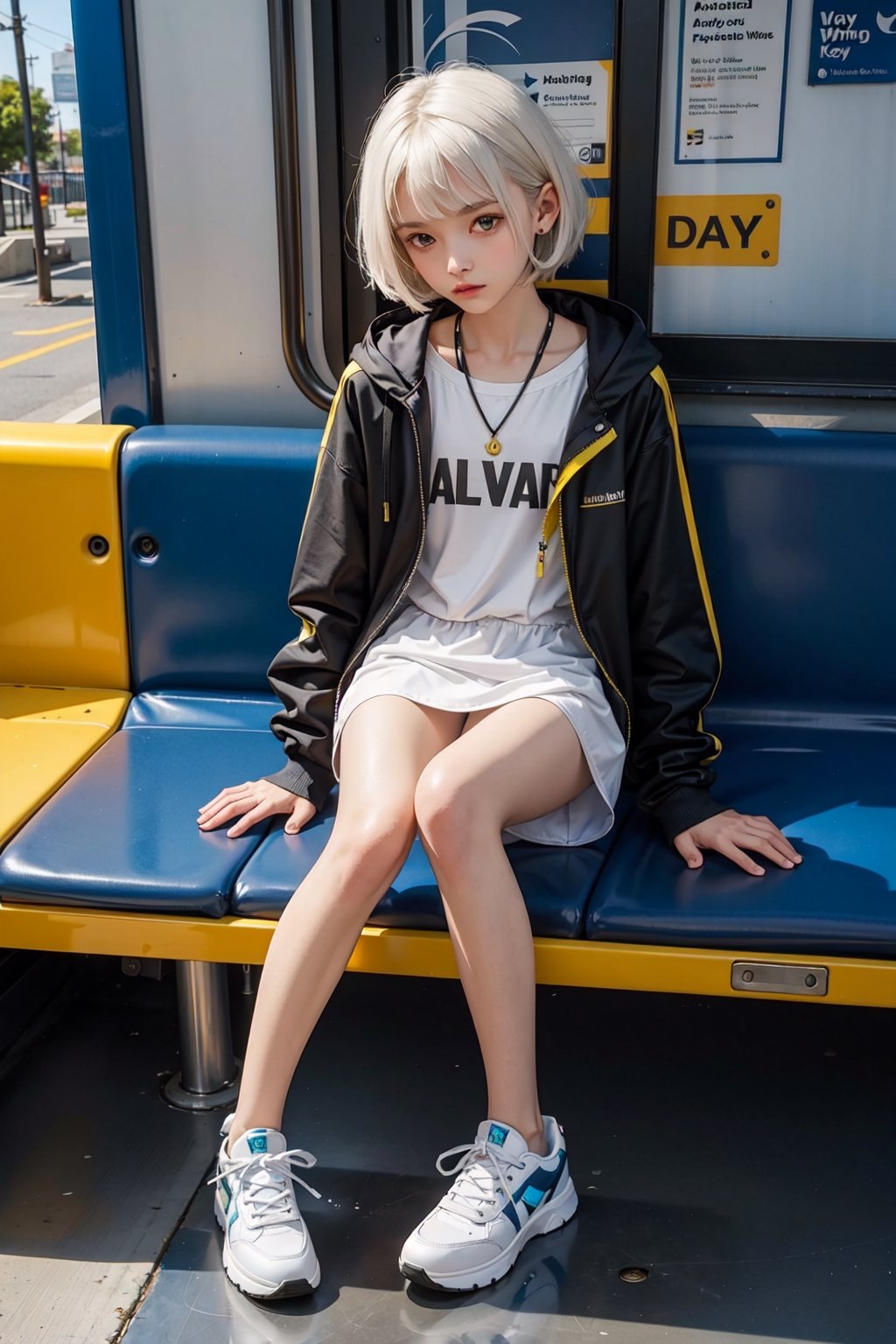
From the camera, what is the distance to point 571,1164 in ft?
7.11

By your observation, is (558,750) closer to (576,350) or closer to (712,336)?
(576,350)

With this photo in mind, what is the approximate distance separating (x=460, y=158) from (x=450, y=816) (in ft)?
3.04

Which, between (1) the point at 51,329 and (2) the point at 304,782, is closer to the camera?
(2) the point at 304,782

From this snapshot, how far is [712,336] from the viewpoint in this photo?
2.59 meters

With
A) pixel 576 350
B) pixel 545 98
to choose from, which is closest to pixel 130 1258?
pixel 576 350

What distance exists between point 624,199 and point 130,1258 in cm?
193

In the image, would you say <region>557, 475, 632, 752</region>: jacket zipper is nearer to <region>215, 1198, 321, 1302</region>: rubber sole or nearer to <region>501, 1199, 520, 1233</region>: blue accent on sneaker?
<region>501, 1199, 520, 1233</region>: blue accent on sneaker

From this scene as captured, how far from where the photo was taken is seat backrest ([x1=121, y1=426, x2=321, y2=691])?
2.65 meters

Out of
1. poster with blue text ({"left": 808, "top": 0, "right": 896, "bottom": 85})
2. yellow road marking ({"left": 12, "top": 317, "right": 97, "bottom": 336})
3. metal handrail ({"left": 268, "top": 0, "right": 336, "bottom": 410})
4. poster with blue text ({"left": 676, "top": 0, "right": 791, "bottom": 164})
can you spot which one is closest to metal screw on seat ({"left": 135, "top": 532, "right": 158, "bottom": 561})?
metal handrail ({"left": 268, "top": 0, "right": 336, "bottom": 410})

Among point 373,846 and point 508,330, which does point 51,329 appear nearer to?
point 508,330

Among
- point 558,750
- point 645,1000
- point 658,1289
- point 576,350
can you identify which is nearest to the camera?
point 658,1289

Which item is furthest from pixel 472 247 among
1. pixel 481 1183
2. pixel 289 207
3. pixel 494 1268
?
pixel 494 1268

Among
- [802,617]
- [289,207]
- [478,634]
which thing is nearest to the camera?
[478,634]

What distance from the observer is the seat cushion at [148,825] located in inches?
82.1
